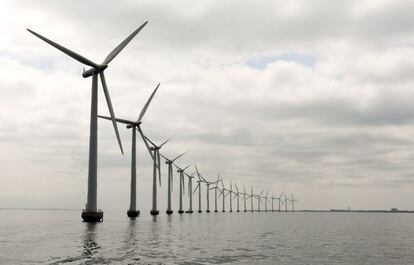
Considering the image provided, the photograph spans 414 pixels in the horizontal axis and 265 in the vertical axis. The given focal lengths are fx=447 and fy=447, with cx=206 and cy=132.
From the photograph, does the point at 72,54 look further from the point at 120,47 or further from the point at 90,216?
the point at 90,216

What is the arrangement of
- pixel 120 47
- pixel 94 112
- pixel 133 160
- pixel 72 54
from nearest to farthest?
pixel 94 112, pixel 72 54, pixel 120 47, pixel 133 160

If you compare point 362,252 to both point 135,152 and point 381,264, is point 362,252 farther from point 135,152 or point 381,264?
point 135,152

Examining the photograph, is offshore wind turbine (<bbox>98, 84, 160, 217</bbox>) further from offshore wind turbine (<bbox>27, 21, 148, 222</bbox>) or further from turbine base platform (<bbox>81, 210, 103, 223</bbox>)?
turbine base platform (<bbox>81, 210, 103, 223</bbox>)

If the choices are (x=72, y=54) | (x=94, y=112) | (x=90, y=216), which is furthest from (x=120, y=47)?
(x=90, y=216)

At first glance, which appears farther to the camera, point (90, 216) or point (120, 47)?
point (120, 47)

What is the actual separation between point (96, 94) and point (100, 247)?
64151 mm

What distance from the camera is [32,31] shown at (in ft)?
308

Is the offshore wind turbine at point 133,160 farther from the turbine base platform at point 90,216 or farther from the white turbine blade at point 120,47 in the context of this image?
the turbine base platform at point 90,216

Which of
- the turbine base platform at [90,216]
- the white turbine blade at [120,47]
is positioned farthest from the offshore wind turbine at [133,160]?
the turbine base platform at [90,216]

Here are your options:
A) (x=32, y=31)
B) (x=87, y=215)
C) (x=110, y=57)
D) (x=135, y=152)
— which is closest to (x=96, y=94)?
(x=110, y=57)

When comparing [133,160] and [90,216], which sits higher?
[133,160]

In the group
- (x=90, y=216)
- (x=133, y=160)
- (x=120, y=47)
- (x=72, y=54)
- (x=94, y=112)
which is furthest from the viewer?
(x=133, y=160)

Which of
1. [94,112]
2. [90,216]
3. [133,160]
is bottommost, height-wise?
[90,216]

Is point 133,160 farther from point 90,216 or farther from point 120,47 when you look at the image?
point 120,47
